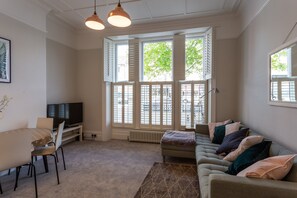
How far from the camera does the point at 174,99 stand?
4562mm

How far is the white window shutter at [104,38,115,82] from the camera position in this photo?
15.7 feet

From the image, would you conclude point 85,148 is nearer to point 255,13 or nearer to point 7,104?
point 7,104

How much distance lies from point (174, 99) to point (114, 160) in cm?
218

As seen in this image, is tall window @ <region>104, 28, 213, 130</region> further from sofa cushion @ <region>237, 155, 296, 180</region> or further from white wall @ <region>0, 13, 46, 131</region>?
sofa cushion @ <region>237, 155, 296, 180</region>

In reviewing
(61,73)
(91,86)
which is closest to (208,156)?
(91,86)

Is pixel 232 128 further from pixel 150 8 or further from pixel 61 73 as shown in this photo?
pixel 61 73

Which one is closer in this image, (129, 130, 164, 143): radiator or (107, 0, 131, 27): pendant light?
(107, 0, 131, 27): pendant light

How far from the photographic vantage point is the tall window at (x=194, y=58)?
4516mm

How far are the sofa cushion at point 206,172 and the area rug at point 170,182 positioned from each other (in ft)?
1.48

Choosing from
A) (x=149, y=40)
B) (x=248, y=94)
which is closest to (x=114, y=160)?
(x=248, y=94)

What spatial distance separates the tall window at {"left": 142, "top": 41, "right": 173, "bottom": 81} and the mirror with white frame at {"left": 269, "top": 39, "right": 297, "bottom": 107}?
2647mm

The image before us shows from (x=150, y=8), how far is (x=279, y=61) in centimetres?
277

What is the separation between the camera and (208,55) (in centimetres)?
414

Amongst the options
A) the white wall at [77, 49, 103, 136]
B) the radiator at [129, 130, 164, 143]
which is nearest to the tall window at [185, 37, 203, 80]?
the radiator at [129, 130, 164, 143]
